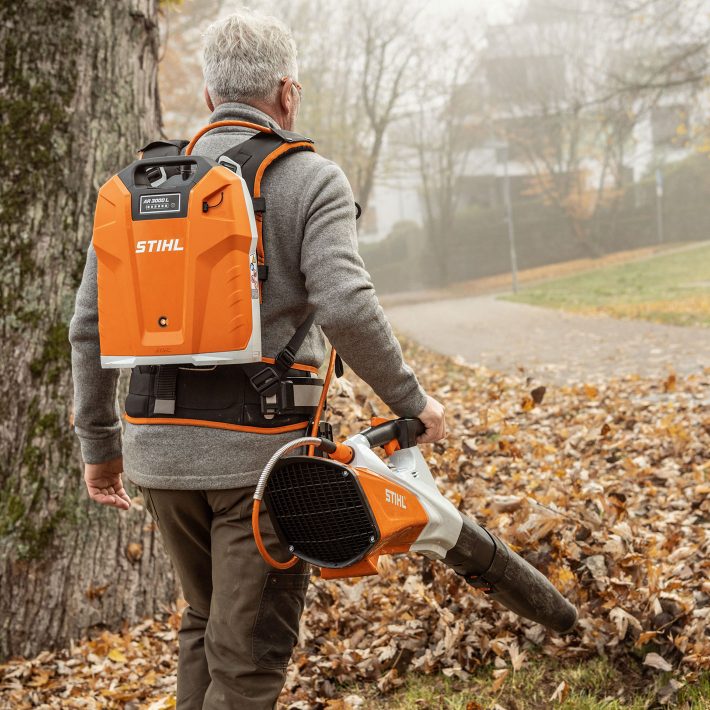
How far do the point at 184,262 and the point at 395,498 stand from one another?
812mm

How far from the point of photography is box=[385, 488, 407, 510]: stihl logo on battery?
2205 millimetres

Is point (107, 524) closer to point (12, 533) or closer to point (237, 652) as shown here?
point (12, 533)

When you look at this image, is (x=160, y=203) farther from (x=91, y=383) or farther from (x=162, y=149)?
(x=91, y=383)

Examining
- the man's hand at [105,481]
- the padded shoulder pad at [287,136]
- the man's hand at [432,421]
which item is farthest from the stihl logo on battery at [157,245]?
the man's hand at [105,481]

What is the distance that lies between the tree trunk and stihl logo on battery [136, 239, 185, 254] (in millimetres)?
2294

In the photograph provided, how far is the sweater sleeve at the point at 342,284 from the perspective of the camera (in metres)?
2.19

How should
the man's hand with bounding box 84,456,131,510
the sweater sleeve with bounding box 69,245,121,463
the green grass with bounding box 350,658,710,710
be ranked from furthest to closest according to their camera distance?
the green grass with bounding box 350,658,710,710 → the man's hand with bounding box 84,456,131,510 → the sweater sleeve with bounding box 69,245,121,463

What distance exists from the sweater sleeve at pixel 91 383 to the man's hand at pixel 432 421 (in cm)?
93

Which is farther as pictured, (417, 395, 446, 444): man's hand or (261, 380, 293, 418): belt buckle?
(417, 395, 446, 444): man's hand

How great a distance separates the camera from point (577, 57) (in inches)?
1469

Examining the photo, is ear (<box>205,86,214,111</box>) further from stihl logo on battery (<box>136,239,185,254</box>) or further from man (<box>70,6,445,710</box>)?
stihl logo on battery (<box>136,239,185,254</box>)

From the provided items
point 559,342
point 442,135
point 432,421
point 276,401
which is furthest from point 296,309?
point 442,135

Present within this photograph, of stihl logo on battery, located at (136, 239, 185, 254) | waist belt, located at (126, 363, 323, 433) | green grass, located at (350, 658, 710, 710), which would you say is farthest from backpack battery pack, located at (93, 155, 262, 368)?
green grass, located at (350, 658, 710, 710)

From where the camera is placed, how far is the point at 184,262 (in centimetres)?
213
